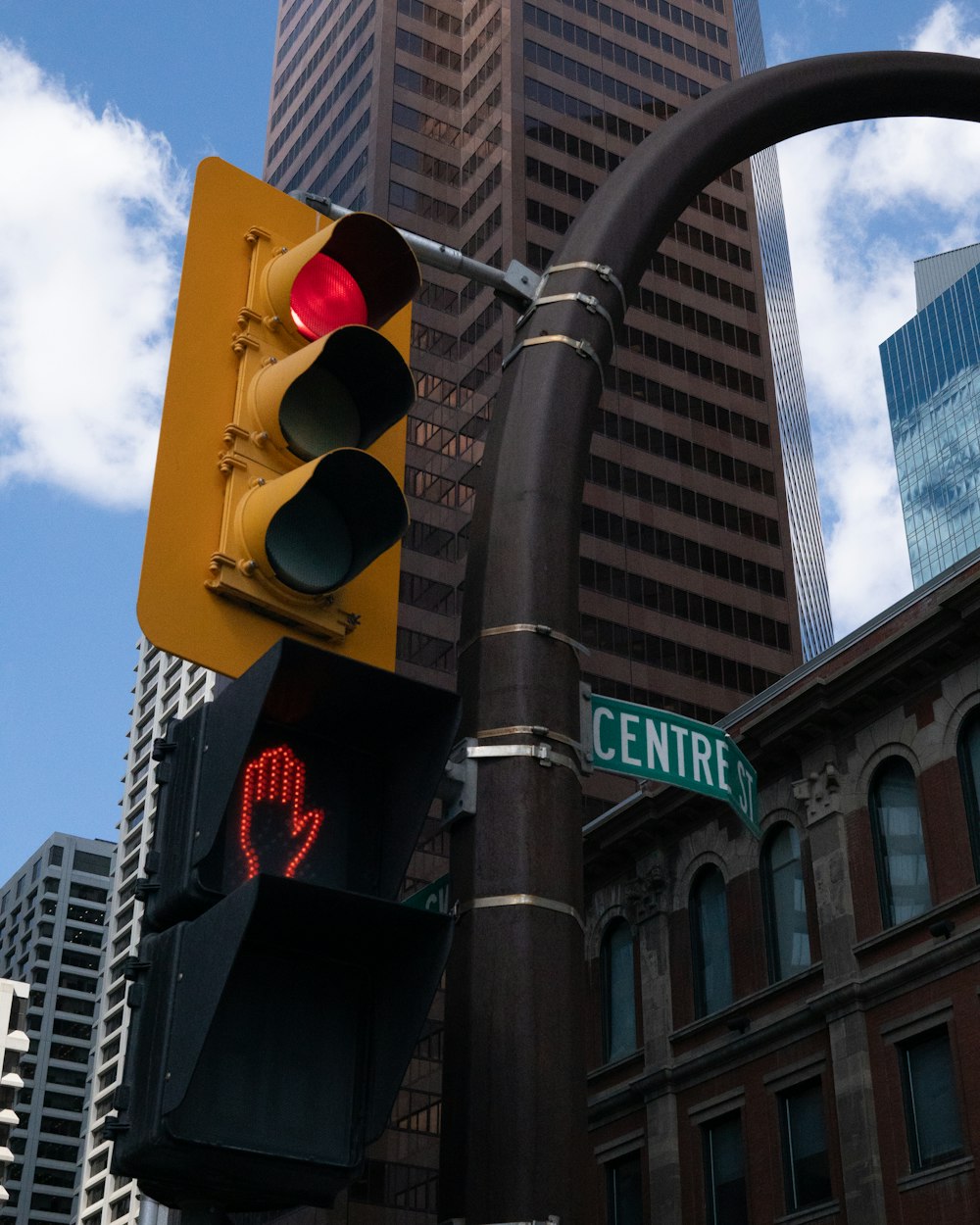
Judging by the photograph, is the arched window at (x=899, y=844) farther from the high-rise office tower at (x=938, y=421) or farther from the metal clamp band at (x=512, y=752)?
the high-rise office tower at (x=938, y=421)

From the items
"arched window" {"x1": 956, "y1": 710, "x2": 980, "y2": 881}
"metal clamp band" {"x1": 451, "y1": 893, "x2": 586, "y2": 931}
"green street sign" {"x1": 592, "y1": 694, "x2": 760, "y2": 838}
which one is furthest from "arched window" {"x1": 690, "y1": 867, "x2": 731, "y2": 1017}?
"metal clamp band" {"x1": 451, "y1": 893, "x2": 586, "y2": 931}

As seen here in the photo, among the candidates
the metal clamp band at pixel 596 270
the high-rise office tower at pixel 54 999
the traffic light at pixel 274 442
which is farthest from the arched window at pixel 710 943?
the high-rise office tower at pixel 54 999

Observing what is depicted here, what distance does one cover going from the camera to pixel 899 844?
29062 mm

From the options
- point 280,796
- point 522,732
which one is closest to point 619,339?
point 522,732

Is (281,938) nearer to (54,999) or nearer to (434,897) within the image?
(434,897)

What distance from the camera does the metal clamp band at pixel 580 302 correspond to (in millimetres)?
7082

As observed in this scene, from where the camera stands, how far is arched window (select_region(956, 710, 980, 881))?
2747 centimetres

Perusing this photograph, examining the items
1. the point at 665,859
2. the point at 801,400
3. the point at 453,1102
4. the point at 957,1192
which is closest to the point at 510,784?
the point at 453,1102

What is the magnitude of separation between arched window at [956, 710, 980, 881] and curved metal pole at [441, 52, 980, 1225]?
21.3 m

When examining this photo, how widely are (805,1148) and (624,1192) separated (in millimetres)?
5912

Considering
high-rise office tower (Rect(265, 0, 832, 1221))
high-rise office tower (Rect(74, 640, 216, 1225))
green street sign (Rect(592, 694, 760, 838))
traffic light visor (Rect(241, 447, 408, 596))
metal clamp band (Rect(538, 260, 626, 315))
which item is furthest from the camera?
high-rise office tower (Rect(74, 640, 216, 1225))

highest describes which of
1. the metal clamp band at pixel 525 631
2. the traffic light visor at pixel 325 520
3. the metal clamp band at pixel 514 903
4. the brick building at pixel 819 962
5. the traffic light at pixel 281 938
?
the brick building at pixel 819 962

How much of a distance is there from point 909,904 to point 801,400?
4762 inches

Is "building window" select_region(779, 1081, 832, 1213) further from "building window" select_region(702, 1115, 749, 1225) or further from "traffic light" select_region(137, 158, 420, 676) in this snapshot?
"traffic light" select_region(137, 158, 420, 676)
